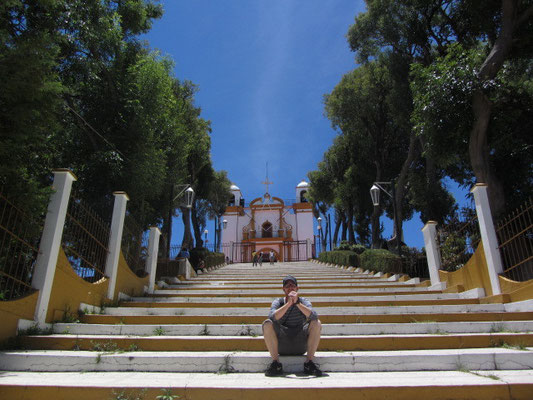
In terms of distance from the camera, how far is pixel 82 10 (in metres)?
8.61

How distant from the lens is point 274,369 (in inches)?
133

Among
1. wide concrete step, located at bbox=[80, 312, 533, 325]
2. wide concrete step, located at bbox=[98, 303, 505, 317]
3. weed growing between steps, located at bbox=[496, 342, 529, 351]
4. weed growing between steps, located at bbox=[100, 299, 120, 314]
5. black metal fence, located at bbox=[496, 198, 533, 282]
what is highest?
black metal fence, located at bbox=[496, 198, 533, 282]

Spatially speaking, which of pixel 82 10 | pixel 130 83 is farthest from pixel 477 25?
pixel 82 10

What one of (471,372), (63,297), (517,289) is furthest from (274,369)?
(517,289)

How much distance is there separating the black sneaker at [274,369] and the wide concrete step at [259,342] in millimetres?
700

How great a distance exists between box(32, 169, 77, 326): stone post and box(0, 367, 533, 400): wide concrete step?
1518 millimetres

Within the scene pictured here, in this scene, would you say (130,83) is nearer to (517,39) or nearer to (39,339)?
(39,339)

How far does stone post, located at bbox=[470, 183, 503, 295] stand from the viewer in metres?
5.75

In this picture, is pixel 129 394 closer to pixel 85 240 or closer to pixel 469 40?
pixel 85 240

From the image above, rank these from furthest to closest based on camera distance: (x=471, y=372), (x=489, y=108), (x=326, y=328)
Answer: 1. (x=489, y=108)
2. (x=326, y=328)
3. (x=471, y=372)

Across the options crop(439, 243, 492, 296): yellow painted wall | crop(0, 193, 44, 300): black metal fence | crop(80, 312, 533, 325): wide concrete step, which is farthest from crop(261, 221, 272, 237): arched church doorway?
crop(0, 193, 44, 300): black metal fence

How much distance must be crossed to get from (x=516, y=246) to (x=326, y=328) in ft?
10.9

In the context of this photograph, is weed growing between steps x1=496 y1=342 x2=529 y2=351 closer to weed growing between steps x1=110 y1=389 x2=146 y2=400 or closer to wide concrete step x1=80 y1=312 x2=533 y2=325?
wide concrete step x1=80 y1=312 x2=533 y2=325

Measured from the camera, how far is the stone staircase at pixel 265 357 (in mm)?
2932
